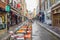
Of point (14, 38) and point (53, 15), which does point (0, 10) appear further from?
point (53, 15)

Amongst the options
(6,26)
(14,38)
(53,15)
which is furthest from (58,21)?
(14,38)

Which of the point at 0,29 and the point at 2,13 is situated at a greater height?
the point at 2,13

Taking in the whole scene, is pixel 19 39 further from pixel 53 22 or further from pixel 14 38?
pixel 53 22

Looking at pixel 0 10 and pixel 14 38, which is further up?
pixel 0 10

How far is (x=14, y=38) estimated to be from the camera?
32.0 ft

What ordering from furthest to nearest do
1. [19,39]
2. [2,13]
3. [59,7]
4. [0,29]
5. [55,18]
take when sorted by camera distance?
[55,18], [59,7], [2,13], [0,29], [19,39]

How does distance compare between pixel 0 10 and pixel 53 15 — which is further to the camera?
pixel 53 15

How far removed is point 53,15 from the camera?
47.8 m

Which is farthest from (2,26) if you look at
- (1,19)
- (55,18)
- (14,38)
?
(55,18)

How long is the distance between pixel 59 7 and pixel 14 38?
29.3m

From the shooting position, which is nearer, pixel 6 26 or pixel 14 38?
pixel 14 38

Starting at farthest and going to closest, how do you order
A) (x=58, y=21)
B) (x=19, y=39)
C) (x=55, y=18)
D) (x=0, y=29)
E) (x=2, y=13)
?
(x=55, y=18), (x=58, y=21), (x=2, y=13), (x=0, y=29), (x=19, y=39)

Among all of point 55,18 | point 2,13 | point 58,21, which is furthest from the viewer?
point 55,18

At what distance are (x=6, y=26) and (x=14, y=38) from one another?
2060 cm
